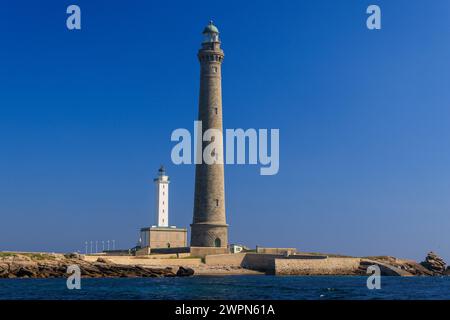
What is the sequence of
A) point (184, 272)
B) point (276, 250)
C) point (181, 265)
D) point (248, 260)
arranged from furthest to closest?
point (276, 250)
point (248, 260)
point (181, 265)
point (184, 272)

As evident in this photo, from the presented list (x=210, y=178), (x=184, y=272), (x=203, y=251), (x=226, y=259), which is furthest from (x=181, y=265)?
(x=210, y=178)

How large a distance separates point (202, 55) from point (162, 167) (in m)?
16.5

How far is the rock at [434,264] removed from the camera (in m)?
75.0

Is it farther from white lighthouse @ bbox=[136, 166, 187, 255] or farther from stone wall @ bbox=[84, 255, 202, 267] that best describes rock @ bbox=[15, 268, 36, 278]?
white lighthouse @ bbox=[136, 166, 187, 255]

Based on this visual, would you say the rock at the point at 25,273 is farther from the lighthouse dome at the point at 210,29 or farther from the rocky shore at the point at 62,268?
the lighthouse dome at the point at 210,29

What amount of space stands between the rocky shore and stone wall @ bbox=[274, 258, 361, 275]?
350 inches

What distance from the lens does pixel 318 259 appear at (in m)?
62.8

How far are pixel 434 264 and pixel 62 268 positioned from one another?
42416mm

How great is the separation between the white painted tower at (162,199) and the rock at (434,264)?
29.6 meters

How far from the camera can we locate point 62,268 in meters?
53.9

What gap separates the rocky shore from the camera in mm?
53000

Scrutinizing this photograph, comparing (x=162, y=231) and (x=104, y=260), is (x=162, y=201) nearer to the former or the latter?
(x=162, y=231)

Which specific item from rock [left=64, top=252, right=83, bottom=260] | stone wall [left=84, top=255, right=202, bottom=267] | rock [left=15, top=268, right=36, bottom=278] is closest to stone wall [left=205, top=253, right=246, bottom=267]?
stone wall [left=84, top=255, right=202, bottom=267]
